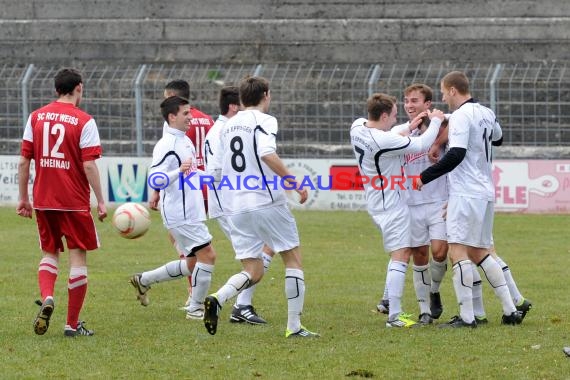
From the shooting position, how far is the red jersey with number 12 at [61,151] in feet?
30.7

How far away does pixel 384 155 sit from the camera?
9.70 metres

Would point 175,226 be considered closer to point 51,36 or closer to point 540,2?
point 540,2

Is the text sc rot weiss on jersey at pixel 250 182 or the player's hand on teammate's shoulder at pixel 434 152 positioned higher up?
the player's hand on teammate's shoulder at pixel 434 152

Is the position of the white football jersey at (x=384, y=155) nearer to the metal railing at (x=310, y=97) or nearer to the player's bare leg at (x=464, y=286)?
the player's bare leg at (x=464, y=286)

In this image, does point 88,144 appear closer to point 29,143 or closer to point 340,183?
point 29,143

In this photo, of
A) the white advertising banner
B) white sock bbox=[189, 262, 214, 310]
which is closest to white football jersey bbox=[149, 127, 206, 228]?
white sock bbox=[189, 262, 214, 310]

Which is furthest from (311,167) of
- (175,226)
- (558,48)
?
(175,226)

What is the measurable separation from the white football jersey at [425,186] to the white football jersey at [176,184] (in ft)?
5.89

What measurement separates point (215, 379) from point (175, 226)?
295 centimetres

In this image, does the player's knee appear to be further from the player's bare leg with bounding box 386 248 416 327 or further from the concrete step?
the concrete step

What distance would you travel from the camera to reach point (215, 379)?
7.77 m

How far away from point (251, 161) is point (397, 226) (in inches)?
55.8

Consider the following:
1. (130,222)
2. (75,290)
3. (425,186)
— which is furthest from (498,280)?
(75,290)

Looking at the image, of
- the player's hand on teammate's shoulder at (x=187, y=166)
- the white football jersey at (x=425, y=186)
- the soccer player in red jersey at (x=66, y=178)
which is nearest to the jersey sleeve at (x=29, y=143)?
the soccer player in red jersey at (x=66, y=178)
